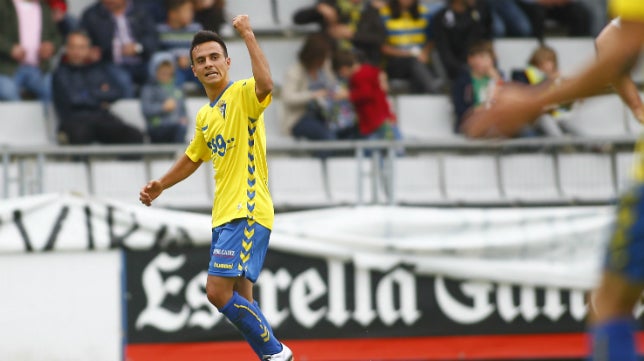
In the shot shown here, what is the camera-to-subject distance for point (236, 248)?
8219 millimetres

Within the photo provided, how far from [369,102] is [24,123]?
3757 millimetres

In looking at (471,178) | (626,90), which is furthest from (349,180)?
(626,90)

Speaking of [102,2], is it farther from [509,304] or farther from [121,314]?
[509,304]

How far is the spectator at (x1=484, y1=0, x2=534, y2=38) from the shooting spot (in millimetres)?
16422

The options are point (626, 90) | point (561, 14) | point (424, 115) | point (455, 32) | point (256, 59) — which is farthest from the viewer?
point (561, 14)

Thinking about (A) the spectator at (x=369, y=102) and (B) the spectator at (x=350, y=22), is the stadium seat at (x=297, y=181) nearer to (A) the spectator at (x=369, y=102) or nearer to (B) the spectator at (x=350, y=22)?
(A) the spectator at (x=369, y=102)

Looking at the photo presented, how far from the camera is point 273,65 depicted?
1523 centimetres

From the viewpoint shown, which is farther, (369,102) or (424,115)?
(424,115)

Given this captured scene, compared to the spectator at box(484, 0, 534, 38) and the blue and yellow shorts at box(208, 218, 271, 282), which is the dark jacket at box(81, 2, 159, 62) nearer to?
the spectator at box(484, 0, 534, 38)

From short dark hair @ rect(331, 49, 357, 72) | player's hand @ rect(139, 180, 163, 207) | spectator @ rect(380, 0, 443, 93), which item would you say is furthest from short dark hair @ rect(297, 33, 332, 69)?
player's hand @ rect(139, 180, 163, 207)

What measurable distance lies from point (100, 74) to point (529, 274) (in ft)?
16.9

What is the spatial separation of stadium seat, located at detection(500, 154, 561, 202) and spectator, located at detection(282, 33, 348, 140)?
2154mm

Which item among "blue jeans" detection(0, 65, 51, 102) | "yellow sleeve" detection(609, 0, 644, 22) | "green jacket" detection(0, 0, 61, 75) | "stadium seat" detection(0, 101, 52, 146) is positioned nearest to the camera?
"yellow sleeve" detection(609, 0, 644, 22)

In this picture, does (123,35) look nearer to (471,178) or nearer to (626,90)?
(471,178)
